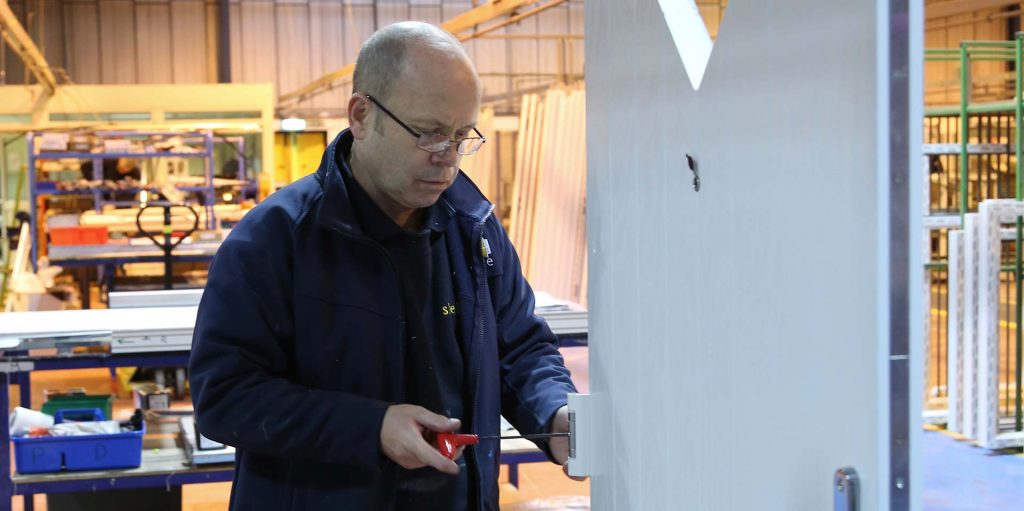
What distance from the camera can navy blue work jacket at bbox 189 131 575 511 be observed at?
5.67 ft

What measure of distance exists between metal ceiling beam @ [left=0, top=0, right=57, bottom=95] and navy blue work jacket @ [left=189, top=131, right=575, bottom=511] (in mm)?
9573

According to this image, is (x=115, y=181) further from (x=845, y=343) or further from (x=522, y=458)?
(x=845, y=343)

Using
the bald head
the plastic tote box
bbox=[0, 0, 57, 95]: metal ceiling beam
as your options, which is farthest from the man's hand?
bbox=[0, 0, 57, 95]: metal ceiling beam

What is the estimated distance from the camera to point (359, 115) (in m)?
1.85

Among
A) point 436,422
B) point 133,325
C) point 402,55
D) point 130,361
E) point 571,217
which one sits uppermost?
point 402,55

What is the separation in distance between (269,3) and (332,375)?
17933mm

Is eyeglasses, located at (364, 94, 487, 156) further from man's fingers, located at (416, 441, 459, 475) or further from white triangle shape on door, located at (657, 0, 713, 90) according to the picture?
white triangle shape on door, located at (657, 0, 713, 90)

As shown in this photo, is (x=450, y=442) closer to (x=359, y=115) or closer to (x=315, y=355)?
(x=315, y=355)

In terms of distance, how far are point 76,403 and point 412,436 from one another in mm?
3824

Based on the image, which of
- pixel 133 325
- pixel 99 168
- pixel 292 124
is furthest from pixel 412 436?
pixel 292 124

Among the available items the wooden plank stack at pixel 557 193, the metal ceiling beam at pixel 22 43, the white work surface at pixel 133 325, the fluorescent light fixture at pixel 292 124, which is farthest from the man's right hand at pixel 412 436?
the fluorescent light fixture at pixel 292 124

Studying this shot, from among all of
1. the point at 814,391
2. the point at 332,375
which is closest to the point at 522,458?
the point at 332,375

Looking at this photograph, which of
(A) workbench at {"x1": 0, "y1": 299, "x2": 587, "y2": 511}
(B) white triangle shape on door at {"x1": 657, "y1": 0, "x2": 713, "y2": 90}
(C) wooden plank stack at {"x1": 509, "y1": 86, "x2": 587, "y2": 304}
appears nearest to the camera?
(B) white triangle shape on door at {"x1": 657, "y1": 0, "x2": 713, "y2": 90}

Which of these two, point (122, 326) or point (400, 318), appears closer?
point (400, 318)
